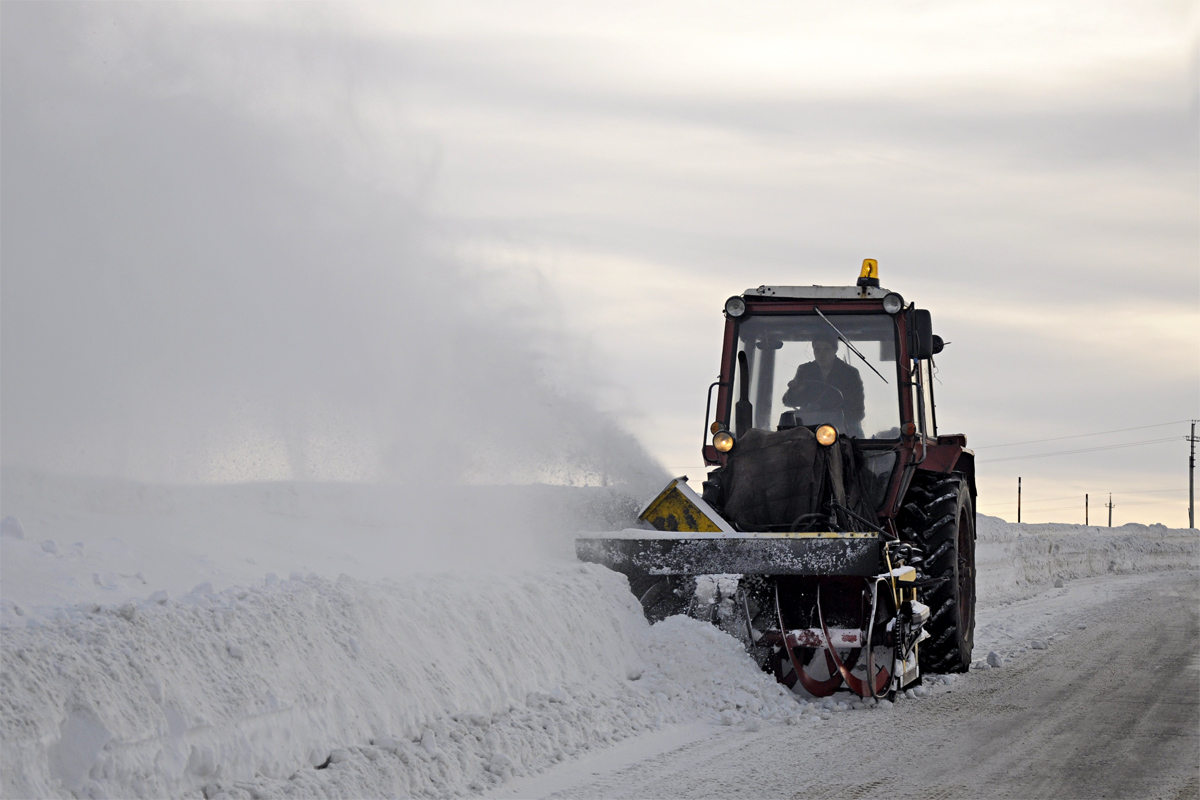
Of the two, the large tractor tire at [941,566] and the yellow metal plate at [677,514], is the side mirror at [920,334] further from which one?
the yellow metal plate at [677,514]

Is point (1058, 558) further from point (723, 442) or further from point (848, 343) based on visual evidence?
point (723, 442)

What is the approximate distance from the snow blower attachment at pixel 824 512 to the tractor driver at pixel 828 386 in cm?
1

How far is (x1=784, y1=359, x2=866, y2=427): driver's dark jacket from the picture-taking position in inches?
332

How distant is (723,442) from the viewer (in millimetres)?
8328

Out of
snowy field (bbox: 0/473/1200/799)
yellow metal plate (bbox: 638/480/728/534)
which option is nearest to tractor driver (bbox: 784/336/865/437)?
yellow metal plate (bbox: 638/480/728/534)

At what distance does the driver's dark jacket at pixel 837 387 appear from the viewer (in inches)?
332

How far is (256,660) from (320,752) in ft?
1.58

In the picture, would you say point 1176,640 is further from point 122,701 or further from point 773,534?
point 122,701

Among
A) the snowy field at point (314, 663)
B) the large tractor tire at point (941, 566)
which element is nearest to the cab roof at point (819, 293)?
the large tractor tire at point (941, 566)

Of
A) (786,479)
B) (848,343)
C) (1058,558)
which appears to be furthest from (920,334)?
(1058,558)

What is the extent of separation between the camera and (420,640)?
6.00 m

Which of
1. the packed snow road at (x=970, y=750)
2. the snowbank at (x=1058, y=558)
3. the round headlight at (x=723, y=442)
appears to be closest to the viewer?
the packed snow road at (x=970, y=750)

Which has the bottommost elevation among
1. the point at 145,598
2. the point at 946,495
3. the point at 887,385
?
the point at 145,598

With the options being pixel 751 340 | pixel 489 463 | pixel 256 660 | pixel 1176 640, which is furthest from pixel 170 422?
pixel 1176 640
